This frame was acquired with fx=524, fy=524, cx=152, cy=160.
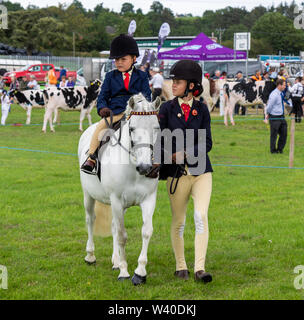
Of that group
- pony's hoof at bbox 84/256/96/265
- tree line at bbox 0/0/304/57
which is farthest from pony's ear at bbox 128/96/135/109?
tree line at bbox 0/0/304/57

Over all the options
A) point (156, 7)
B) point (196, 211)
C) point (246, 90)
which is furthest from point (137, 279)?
point (156, 7)

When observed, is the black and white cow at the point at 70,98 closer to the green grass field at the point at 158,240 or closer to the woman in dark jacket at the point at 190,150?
the green grass field at the point at 158,240

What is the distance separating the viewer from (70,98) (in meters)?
20.7

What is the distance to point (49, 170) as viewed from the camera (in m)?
12.8

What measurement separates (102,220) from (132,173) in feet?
5.37

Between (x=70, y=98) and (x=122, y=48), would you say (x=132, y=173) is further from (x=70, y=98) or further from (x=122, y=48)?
(x=70, y=98)

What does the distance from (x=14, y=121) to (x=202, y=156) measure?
19.7m

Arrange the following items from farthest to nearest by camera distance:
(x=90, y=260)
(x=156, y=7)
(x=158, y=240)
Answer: (x=156, y=7), (x=158, y=240), (x=90, y=260)

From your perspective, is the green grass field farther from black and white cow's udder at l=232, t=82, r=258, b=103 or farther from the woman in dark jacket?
black and white cow's udder at l=232, t=82, r=258, b=103

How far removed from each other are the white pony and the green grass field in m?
0.34

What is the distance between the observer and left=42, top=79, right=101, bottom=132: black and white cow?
20.5 metres

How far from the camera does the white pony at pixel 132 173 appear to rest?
5066 mm

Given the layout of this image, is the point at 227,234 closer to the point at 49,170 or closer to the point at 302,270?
the point at 302,270

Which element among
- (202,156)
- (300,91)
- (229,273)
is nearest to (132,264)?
(229,273)
